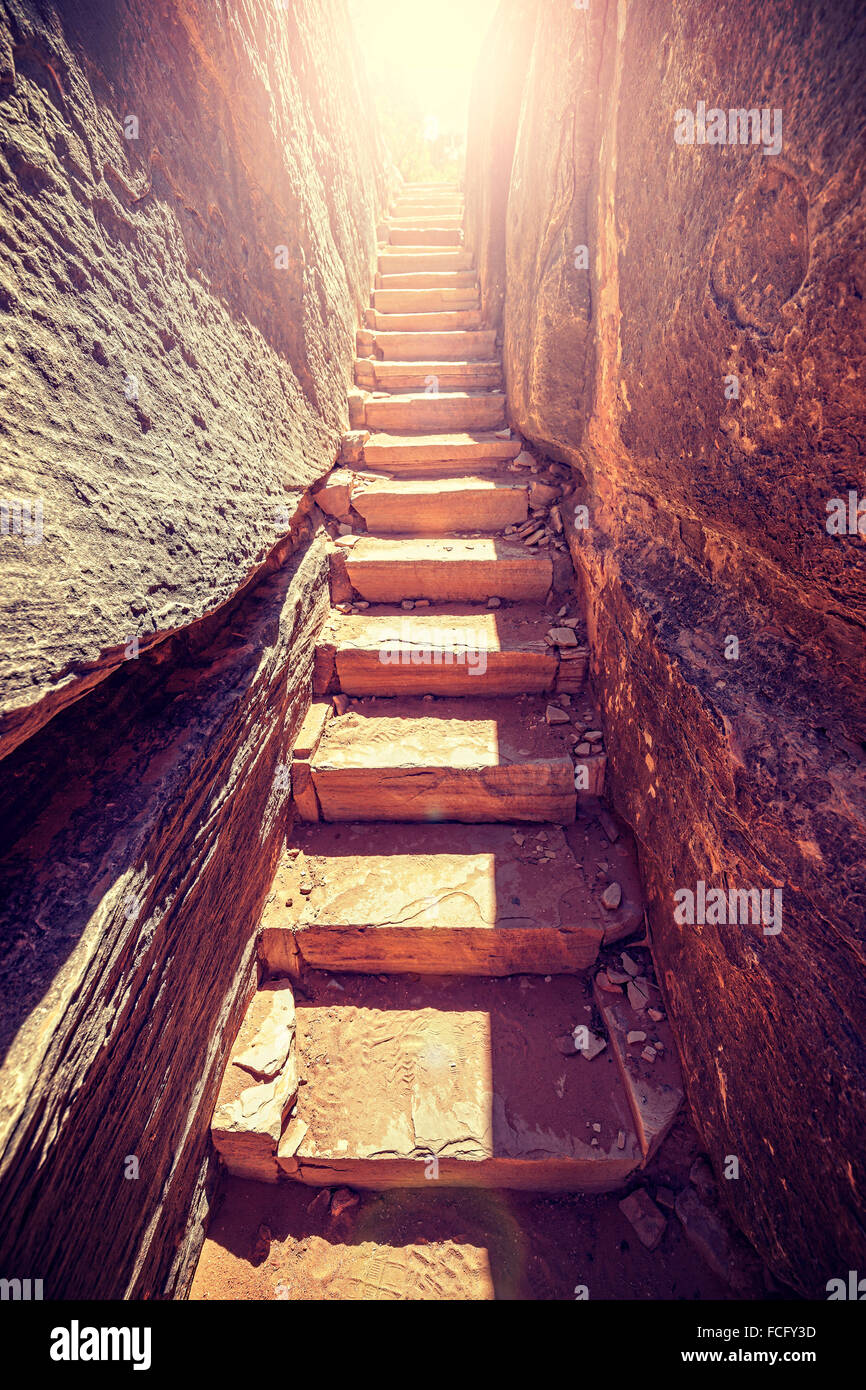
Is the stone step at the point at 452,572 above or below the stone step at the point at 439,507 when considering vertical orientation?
below

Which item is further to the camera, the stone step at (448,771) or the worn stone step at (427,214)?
the worn stone step at (427,214)

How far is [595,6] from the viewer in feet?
8.21

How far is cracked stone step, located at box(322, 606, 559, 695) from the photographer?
2951 millimetres

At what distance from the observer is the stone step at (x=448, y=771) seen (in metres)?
2.60

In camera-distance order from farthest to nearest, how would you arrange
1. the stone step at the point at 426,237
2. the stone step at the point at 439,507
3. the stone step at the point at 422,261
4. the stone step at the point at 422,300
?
the stone step at the point at 426,237
the stone step at the point at 422,261
the stone step at the point at 422,300
the stone step at the point at 439,507

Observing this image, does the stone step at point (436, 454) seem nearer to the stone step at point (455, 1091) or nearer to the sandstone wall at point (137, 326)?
the sandstone wall at point (137, 326)

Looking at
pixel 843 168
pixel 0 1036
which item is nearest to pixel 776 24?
pixel 843 168

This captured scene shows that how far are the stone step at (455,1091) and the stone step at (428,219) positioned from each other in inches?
337

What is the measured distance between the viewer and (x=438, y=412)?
4355 mm

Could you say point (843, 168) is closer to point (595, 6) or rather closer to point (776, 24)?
point (776, 24)

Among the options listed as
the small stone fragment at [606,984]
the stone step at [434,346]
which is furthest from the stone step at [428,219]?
the small stone fragment at [606,984]

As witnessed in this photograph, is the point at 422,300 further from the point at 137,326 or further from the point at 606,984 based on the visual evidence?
the point at 606,984

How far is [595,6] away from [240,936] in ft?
14.2

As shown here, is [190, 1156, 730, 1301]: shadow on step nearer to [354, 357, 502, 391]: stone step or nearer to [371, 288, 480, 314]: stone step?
[354, 357, 502, 391]: stone step
